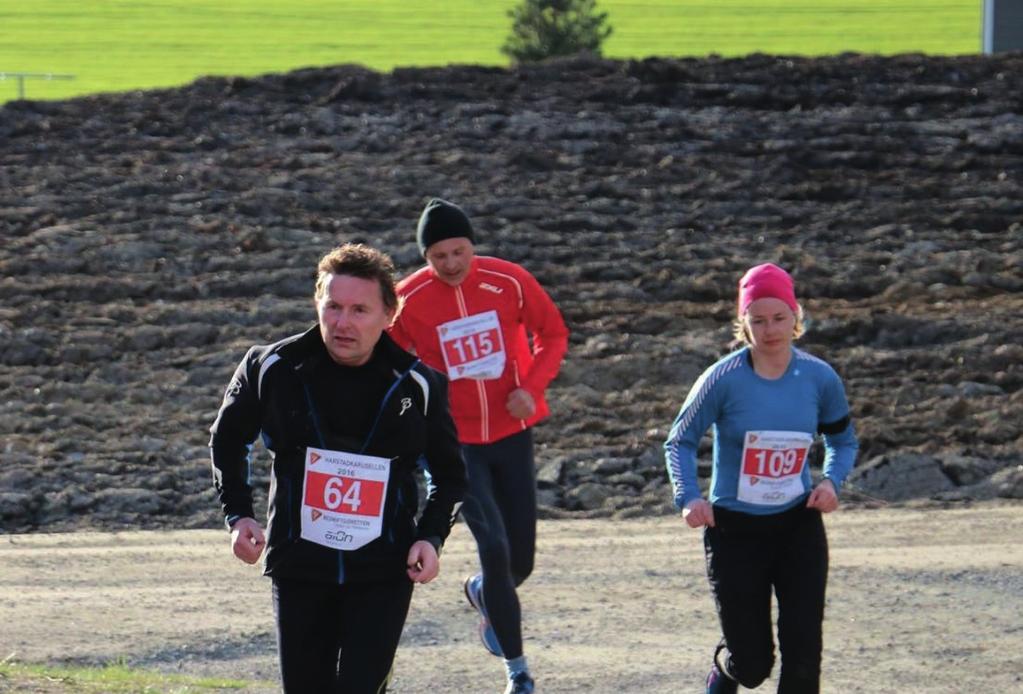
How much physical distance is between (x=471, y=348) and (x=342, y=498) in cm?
270

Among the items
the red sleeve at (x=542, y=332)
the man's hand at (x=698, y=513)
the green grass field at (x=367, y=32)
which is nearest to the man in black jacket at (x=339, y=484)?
the man's hand at (x=698, y=513)

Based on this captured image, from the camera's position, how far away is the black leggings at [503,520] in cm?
795

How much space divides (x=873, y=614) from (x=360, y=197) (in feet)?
46.8

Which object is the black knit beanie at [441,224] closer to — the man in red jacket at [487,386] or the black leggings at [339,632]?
the man in red jacket at [487,386]

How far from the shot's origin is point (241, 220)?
23.0 m

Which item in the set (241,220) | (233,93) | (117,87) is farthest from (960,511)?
(117,87)

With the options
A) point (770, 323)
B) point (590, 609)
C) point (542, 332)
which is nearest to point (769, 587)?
point (770, 323)

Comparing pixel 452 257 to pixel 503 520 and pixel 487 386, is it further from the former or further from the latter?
pixel 503 520

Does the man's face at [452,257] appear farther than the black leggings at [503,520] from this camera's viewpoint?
Yes

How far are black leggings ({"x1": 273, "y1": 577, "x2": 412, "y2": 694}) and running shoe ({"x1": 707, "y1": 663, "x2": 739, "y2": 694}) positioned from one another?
181 cm

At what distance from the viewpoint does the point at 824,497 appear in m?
6.61

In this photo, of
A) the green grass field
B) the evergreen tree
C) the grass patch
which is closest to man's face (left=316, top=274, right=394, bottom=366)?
the grass patch

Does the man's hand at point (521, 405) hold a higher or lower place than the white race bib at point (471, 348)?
lower

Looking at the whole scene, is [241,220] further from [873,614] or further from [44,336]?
[873,614]
